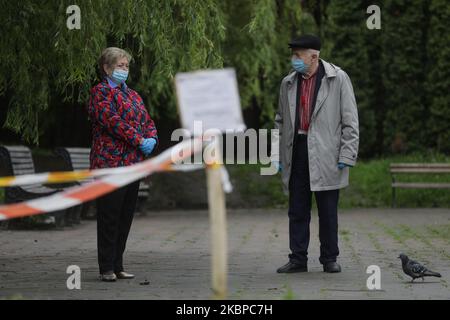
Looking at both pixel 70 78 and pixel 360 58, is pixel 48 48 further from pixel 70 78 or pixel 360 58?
pixel 360 58

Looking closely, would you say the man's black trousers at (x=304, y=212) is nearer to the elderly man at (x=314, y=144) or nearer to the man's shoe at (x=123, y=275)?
the elderly man at (x=314, y=144)

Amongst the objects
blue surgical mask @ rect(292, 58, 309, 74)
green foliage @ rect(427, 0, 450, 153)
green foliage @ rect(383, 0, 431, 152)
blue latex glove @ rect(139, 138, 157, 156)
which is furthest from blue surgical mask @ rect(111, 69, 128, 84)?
green foliage @ rect(383, 0, 431, 152)

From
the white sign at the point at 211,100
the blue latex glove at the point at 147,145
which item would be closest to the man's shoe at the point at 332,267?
the blue latex glove at the point at 147,145

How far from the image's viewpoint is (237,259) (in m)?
10.4

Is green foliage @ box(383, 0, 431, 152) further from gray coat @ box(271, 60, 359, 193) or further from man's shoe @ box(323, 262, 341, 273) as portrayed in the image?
man's shoe @ box(323, 262, 341, 273)

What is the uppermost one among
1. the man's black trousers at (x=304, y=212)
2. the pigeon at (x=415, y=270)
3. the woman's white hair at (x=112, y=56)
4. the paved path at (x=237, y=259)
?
the woman's white hair at (x=112, y=56)

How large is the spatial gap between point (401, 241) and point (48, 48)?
16.0 feet

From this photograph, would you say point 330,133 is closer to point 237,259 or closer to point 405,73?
point 237,259

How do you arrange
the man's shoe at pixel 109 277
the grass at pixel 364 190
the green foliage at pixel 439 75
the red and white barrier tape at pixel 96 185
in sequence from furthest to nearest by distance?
1. the green foliage at pixel 439 75
2. the grass at pixel 364 190
3. the man's shoe at pixel 109 277
4. the red and white barrier tape at pixel 96 185

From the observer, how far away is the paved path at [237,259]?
7.74 metres

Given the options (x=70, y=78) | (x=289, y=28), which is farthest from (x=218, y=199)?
(x=289, y=28)

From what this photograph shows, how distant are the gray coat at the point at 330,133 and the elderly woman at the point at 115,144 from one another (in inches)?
54.2

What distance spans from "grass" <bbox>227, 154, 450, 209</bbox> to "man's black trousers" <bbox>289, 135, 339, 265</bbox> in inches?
401

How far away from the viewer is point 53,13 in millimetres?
9750
